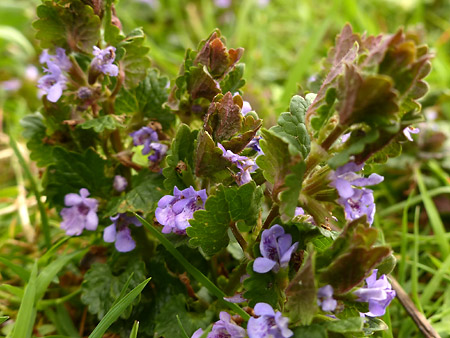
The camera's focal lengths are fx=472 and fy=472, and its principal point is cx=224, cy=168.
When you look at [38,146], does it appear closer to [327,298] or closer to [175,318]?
[175,318]

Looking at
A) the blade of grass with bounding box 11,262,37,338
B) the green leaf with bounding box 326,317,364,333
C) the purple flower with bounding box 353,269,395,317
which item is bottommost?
the blade of grass with bounding box 11,262,37,338

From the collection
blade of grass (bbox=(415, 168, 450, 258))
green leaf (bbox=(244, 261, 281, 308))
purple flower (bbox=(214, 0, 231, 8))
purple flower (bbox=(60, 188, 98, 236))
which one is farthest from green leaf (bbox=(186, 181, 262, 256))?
purple flower (bbox=(214, 0, 231, 8))

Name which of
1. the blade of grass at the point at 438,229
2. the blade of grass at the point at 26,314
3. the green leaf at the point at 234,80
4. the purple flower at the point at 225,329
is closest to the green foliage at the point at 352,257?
the purple flower at the point at 225,329

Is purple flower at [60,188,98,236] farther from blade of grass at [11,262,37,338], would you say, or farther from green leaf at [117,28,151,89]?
green leaf at [117,28,151,89]

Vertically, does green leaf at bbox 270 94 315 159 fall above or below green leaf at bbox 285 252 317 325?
above

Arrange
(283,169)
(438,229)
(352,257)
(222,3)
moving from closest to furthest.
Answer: (352,257) < (283,169) < (438,229) < (222,3)

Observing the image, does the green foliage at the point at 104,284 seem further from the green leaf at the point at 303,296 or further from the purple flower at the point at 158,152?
the green leaf at the point at 303,296

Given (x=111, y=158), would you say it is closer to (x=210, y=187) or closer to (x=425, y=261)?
(x=210, y=187)

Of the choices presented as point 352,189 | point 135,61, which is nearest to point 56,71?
point 135,61
